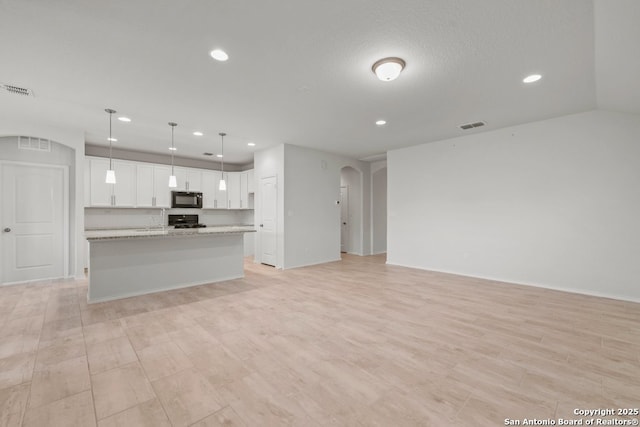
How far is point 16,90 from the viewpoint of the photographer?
11.0 ft

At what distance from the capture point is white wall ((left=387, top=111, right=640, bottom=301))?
12.8 feet

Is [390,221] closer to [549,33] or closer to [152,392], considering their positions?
[549,33]

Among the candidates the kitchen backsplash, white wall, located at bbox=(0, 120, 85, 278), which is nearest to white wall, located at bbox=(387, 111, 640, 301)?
the kitchen backsplash

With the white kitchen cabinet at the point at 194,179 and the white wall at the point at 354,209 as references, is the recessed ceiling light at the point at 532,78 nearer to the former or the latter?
the white wall at the point at 354,209

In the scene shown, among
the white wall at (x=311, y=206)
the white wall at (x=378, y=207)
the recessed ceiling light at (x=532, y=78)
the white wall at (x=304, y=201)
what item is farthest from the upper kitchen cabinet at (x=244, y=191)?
the recessed ceiling light at (x=532, y=78)

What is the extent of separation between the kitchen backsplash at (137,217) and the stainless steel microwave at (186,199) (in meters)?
0.45

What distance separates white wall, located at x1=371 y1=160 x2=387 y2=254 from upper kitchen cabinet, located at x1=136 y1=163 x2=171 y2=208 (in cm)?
584

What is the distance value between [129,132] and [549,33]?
6.49 m

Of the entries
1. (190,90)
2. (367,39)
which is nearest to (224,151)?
(190,90)

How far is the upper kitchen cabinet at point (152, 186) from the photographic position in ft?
21.3

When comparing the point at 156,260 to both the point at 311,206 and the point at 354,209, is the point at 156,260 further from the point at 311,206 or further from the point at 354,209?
the point at 354,209

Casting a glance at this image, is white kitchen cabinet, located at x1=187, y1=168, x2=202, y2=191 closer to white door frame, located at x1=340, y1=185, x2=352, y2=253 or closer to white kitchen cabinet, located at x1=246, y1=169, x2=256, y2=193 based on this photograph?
white kitchen cabinet, located at x1=246, y1=169, x2=256, y2=193

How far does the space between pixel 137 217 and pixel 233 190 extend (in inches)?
101

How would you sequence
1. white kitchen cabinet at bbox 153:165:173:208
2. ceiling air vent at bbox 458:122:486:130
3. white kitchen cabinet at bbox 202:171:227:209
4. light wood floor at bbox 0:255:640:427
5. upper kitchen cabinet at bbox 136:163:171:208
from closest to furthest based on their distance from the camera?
light wood floor at bbox 0:255:640:427 < ceiling air vent at bbox 458:122:486:130 < upper kitchen cabinet at bbox 136:163:171:208 < white kitchen cabinet at bbox 153:165:173:208 < white kitchen cabinet at bbox 202:171:227:209
